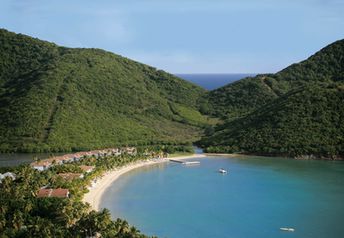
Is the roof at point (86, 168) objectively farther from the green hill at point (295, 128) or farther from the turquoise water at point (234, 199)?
the green hill at point (295, 128)

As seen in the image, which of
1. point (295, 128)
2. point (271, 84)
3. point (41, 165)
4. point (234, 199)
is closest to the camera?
point (234, 199)

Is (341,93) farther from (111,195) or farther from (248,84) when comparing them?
(111,195)

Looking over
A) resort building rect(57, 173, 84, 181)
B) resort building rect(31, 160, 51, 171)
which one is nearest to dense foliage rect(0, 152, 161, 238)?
resort building rect(57, 173, 84, 181)

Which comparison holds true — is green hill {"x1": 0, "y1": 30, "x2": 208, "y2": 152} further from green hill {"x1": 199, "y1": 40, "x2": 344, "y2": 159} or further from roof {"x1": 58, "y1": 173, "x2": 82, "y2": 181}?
roof {"x1": 58, "y1": 173, "x2": 82, "y2": 181}

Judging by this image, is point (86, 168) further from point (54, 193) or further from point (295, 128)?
point (295, 128)

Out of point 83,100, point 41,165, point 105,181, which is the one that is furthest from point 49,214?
point 83,100

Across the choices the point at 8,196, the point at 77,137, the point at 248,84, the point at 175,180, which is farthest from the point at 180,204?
the point at 248,84
